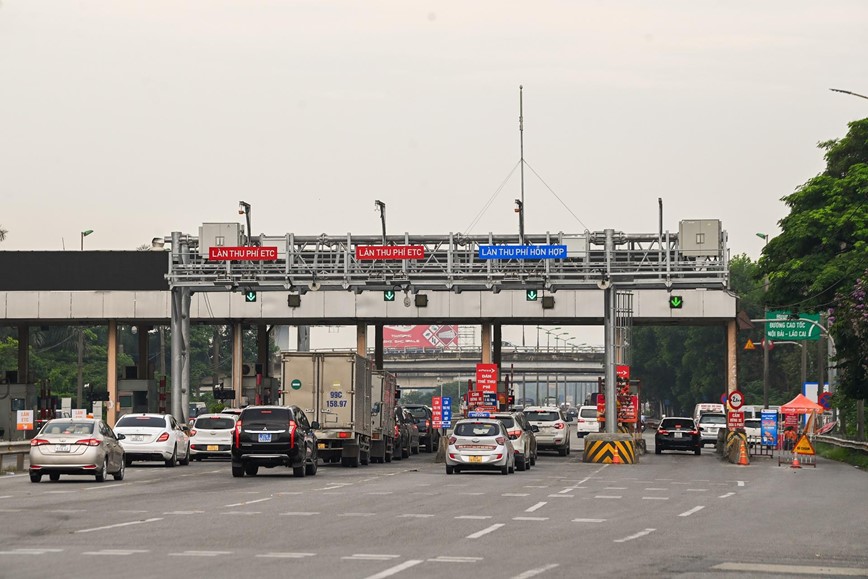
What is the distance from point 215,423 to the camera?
1913 inches

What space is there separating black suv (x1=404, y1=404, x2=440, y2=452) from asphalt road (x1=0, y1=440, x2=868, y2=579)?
91.8 ft

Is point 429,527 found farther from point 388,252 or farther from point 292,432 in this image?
point 388,252

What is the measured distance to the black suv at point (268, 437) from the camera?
36031 millimetres

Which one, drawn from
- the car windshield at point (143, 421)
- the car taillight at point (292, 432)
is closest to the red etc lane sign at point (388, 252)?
the car windshield at point (143, 421)

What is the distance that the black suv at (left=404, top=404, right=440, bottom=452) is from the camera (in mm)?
65000

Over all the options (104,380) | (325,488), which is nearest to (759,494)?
(325,488)

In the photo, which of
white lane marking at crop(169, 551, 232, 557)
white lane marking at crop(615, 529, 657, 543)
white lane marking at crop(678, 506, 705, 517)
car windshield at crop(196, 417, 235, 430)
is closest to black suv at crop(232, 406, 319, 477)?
car windshield at crop(196, 417, 235, 430)

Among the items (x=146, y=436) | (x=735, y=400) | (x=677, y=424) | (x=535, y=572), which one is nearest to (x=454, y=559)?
(x=535, y=572)

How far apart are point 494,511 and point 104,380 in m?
98.5

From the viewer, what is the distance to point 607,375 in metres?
53.6

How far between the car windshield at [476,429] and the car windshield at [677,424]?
23552 mm

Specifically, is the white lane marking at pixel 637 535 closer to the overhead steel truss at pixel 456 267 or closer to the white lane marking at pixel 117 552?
the white lane marking at pixel 117 552

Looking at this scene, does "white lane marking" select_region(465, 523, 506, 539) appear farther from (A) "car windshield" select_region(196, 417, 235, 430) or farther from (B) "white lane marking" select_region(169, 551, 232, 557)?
(A) "car windshield" select_region(196, 417, 235, 430)

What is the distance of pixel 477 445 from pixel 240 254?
18499mm
